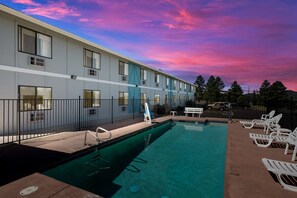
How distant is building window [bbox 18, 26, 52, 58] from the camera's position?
31.1 ft

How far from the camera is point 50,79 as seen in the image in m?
10.8

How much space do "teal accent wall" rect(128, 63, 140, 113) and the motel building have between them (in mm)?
1350

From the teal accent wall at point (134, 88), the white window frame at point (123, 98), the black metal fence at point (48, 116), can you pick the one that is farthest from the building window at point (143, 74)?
the black metal fence at point (48, 116)

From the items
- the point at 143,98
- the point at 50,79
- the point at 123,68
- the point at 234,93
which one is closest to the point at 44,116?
the point at 50,79

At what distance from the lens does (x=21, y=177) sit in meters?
4.39

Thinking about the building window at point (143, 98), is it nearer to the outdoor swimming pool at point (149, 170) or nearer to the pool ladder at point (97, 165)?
the outdoor swimming pool at point (149, 170)

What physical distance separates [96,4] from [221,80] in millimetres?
73237

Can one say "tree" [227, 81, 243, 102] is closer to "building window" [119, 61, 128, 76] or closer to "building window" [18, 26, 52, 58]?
"building window" [119, 61, 128, 76]

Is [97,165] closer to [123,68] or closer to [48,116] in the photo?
[48,116]

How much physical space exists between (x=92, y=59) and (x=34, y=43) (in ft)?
14.7

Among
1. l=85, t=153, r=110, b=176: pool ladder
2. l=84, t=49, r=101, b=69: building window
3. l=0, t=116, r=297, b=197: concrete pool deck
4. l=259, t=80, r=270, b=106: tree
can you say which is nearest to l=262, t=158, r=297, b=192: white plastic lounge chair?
l=0, t=116, r=297, b=197: concrete pool deck

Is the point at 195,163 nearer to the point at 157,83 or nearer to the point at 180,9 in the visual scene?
the point at 180,9

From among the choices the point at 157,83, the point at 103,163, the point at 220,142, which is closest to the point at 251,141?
the point at 220,142

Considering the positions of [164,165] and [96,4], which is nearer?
[164,165]
